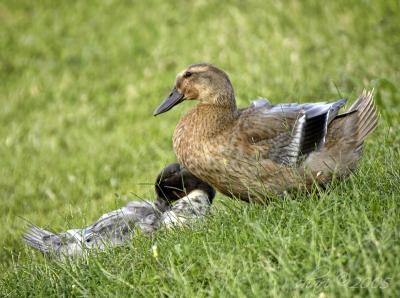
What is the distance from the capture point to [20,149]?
1030 centimetres

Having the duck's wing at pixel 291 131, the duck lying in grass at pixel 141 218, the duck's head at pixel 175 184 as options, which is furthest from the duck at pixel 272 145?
the duck's head at pixel 175 184

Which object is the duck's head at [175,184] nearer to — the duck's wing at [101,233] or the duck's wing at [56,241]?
the duck's wing at [101,233]

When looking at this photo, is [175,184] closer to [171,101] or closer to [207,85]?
[171,101]

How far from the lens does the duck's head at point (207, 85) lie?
6184mm

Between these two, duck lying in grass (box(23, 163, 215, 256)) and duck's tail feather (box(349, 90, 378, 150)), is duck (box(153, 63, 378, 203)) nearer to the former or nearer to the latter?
duck's tail feather (box(349, 90, 378, 150))

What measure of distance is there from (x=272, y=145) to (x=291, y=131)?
170 millimetres

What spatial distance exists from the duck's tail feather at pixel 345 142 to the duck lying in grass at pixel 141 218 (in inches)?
35.7

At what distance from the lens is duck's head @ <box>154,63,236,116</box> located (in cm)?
618

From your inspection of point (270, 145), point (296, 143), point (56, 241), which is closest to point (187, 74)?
point (270, 145)

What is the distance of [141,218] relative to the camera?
6.21m

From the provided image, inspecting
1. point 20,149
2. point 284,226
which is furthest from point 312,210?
point 20,149

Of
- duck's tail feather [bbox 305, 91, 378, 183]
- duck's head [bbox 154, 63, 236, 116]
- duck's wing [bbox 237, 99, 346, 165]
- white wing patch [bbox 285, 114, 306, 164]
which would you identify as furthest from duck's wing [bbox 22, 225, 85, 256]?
duck's tail feather [bbox 305, 91, 378, 183]

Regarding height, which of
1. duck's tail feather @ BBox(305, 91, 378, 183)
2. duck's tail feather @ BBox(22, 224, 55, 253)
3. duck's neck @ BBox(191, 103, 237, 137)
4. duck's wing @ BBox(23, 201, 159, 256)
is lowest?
→ duck's tail feather @ BBox(22, 224, 55, 253)

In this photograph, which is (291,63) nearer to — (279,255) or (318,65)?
(318,65)
